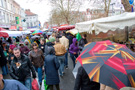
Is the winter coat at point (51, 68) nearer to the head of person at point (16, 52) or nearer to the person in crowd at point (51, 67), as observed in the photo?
the person in crowd at point (51, 67)

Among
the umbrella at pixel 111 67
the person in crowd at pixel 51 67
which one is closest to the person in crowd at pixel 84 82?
the umbrella at pixel 111 67

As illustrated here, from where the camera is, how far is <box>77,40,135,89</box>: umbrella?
1.33 m

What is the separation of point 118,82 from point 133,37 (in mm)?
6953

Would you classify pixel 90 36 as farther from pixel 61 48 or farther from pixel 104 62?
pixel 104 62

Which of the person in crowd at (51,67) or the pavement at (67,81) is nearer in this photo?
the person in crowd at (51,67)

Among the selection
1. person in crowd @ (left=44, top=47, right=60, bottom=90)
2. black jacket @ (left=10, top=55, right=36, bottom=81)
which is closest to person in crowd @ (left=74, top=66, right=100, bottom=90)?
person in crowd @ (left=44, top=47, right=60, bottom=90)

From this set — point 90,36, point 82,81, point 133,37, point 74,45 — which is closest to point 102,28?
point 74,45

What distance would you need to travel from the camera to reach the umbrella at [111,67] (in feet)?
4.38

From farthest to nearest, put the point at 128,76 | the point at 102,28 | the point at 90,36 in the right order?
the point at 90,36 → the point at 102,28 → the point at 128,76

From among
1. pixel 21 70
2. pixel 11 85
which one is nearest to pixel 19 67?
pixel 21 70

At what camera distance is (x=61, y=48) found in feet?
15.1

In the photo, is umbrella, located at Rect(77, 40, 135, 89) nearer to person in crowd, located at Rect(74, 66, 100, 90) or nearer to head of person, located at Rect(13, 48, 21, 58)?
person in crowd, located at Rect(74, 66, 100, 90)

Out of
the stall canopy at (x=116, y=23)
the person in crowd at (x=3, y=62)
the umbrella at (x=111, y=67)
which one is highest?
the stall canopy at (x=116, y=23)

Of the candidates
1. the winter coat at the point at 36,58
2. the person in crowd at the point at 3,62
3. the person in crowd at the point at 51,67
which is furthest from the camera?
the person in crowd at the point at 3,62
